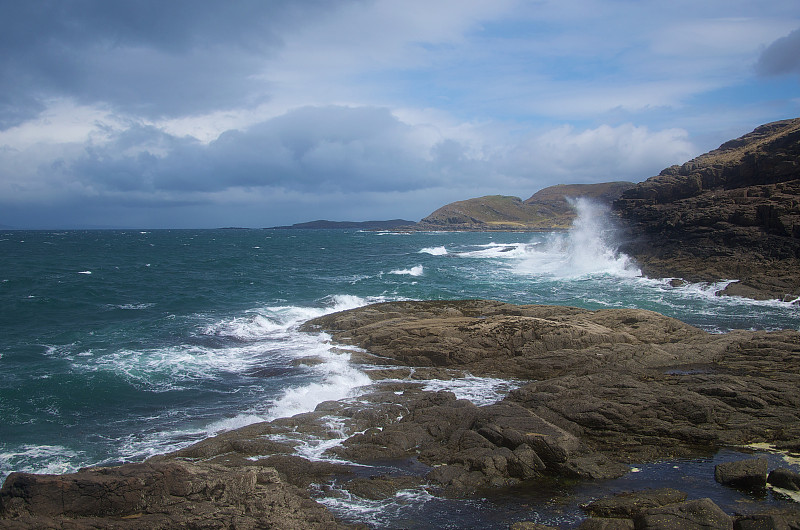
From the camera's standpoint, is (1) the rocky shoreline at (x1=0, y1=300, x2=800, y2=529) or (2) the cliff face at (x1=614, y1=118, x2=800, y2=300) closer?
(1) the rocky shoreline at (x1=0, y1=300, x2=800, y2=529)

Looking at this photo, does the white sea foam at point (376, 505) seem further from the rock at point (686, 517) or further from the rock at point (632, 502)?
the rock at point (686, 517)

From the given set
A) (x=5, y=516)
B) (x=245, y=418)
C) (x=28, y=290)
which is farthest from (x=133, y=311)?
(x=5, y=516)

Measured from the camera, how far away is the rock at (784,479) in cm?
994

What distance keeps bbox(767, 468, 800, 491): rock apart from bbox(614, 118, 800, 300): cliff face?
93.7 feet

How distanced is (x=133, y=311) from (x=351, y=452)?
26351 mm

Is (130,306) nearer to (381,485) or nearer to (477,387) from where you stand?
(477,387)

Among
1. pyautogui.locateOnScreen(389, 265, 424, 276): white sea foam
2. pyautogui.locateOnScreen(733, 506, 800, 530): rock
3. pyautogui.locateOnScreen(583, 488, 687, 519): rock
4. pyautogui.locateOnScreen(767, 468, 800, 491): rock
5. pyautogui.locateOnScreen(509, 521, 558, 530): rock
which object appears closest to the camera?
pyautogui.locateOnScreen(733, 506, 800, 530): rock

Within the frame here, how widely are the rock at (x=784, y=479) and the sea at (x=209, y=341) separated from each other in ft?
8.32

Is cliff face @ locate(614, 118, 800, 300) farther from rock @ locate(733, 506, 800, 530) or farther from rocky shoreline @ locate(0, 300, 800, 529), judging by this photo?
rock @ locate(733, 506, 800, 530)

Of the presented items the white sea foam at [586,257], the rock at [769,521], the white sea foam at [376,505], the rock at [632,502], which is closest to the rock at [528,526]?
the rock at [632,502]

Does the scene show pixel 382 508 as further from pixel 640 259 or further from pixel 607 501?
pixel 640 259

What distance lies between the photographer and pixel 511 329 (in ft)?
71.3

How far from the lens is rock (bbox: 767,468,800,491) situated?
9.94 m

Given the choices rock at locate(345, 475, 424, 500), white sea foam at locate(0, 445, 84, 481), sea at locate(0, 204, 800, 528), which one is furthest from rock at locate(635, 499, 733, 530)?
white sea foam at locate(0, 445, 84, 481)
